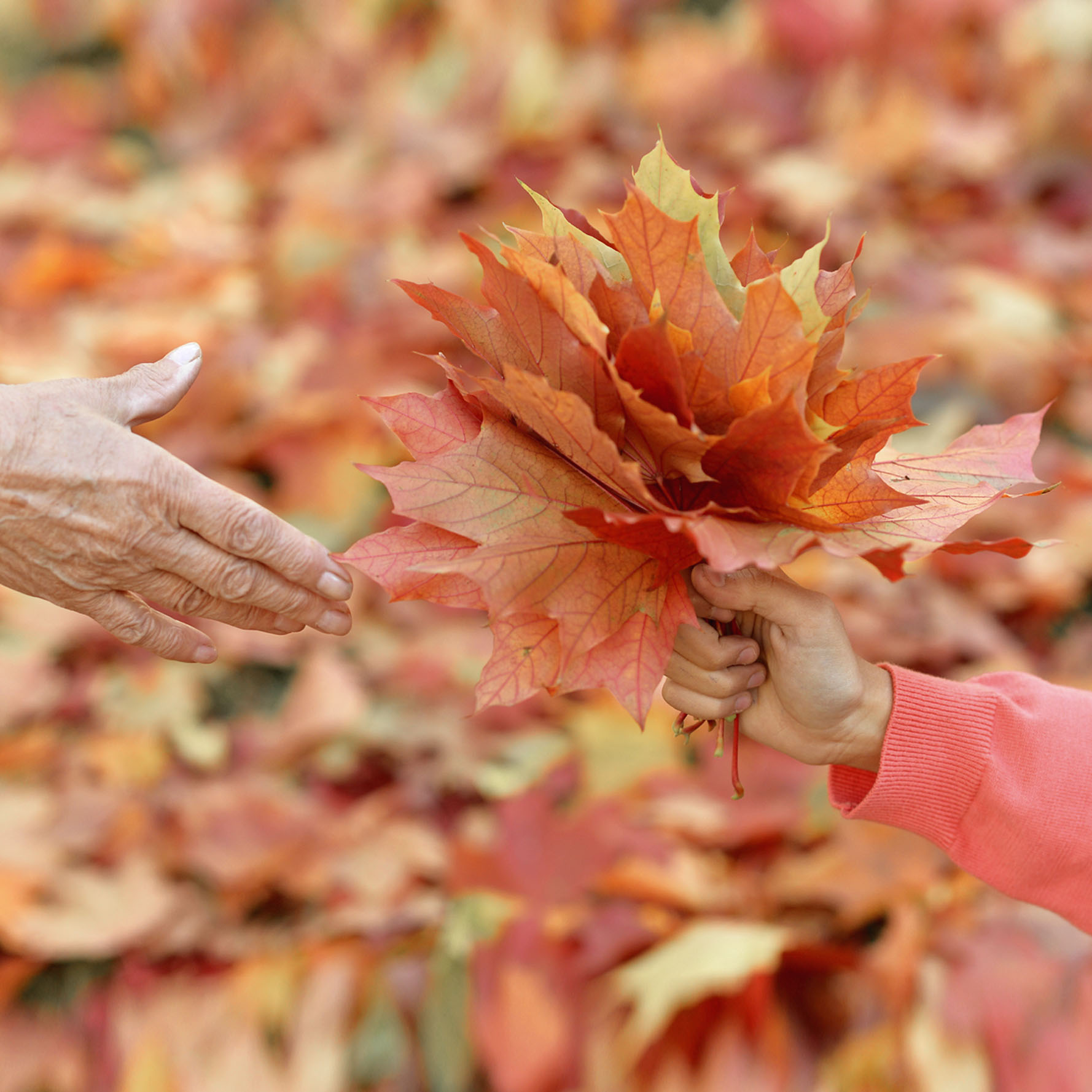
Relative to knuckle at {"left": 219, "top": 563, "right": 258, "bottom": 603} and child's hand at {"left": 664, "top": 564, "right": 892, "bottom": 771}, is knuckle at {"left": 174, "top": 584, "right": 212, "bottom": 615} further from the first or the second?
child's hand at {"left": 664, "top": 564, "right": 892, "bottom": 771}

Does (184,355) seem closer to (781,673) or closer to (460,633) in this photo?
(781,673)

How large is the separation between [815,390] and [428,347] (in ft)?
5.49

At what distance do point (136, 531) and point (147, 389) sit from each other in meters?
0.12

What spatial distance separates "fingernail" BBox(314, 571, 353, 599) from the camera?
908mm

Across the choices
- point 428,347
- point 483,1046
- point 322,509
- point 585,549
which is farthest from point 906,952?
point 428,347

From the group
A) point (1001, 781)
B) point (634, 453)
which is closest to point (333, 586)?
point (634, 453)

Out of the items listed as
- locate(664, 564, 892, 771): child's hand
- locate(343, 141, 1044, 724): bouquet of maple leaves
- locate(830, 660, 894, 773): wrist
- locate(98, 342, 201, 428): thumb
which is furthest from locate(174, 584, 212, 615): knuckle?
locate(830, 660, 894, 773): wrist

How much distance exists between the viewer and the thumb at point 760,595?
0.78 meters

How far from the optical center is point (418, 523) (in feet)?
2.48

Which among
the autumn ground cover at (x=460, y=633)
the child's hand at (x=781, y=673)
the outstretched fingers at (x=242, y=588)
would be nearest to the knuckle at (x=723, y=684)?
the child's hand at (x=781, y=673)

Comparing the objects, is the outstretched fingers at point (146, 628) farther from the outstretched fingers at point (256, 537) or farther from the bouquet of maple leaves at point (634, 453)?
the bouquet of maple leaves at point (634, 453)

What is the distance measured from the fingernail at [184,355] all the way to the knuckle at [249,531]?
6.0 inches

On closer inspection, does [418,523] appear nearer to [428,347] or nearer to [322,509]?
[322,509]

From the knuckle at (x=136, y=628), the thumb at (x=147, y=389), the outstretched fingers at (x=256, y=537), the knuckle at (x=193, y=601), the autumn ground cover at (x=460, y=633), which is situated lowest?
the autumn ground cover at (x=460, y=633)
